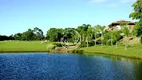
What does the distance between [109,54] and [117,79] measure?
178ft

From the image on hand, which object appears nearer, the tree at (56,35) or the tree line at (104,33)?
the tree line at (104,33)

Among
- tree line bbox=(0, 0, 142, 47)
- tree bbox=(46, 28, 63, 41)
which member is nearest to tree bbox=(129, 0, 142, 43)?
tree line bbox=(0, 0, 142, 47)

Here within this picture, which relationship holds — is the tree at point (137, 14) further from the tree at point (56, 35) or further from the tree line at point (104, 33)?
the tree at point (56, 35)

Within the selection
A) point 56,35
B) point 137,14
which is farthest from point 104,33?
point 56,35

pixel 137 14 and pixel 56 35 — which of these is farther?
pixel 56 35

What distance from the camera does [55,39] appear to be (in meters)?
193

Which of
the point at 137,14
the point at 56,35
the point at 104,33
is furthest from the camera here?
the point at 56,35

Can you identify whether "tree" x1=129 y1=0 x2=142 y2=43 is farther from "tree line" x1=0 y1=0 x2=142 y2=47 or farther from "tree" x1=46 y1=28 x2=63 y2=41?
"tree" x1=46 y1=28 x2=63 y2=41

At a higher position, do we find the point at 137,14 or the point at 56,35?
the point at 137,14

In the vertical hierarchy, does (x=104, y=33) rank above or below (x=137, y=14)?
below

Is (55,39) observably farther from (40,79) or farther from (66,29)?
(40,79)

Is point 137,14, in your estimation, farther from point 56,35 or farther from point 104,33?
point 56,35

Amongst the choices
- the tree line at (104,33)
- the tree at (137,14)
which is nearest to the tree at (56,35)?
the tree line at (104,33)

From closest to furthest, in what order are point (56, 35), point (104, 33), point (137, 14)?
1. point (137, 14)
2. point (104, 33)
3. point (56, 35)
